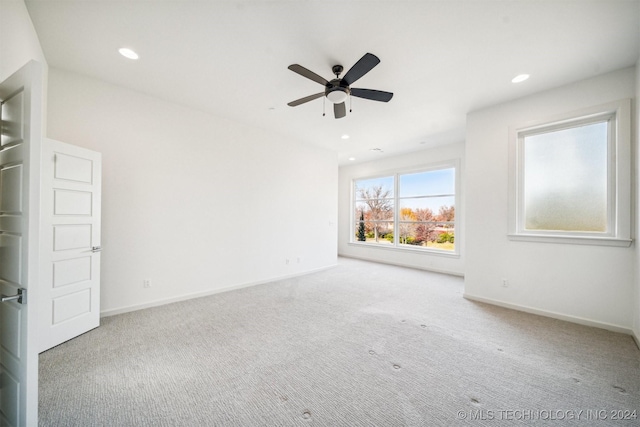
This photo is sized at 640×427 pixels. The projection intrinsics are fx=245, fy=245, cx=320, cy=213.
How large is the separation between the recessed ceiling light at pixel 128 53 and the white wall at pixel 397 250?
5.98 meters

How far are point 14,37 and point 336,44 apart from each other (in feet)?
8.44

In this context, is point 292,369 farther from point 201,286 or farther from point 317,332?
point 201,286

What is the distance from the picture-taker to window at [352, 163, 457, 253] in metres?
6.08

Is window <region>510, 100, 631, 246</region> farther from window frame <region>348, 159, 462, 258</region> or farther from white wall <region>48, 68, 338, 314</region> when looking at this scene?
white wall <region>48, 68, 338, 314</region>

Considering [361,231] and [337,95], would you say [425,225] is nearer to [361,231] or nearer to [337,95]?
[361,231]

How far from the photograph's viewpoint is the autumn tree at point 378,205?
7320mm

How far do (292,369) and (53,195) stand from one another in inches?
115

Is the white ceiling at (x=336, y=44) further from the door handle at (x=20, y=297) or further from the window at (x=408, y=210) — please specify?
the window at (x=408, y=210)

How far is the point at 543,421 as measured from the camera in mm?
1619

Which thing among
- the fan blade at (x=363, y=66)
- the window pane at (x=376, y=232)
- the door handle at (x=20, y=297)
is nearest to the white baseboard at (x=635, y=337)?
the fan blade at (x=363, y=66)

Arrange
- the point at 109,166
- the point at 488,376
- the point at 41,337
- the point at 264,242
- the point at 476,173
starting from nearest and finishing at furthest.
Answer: the point at 488,376
the point at 41,337
the point at 109,166
the point at 476,173
the point at 264,242

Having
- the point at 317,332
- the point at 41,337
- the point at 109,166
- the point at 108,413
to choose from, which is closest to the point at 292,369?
the point at 317,332

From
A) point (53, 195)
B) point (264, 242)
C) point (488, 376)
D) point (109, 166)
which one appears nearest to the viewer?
point (488, 376)

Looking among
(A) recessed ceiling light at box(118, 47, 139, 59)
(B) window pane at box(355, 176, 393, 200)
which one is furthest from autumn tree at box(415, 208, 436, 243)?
(A) recessed ceiling light at box(118, 47, 139, 59)
